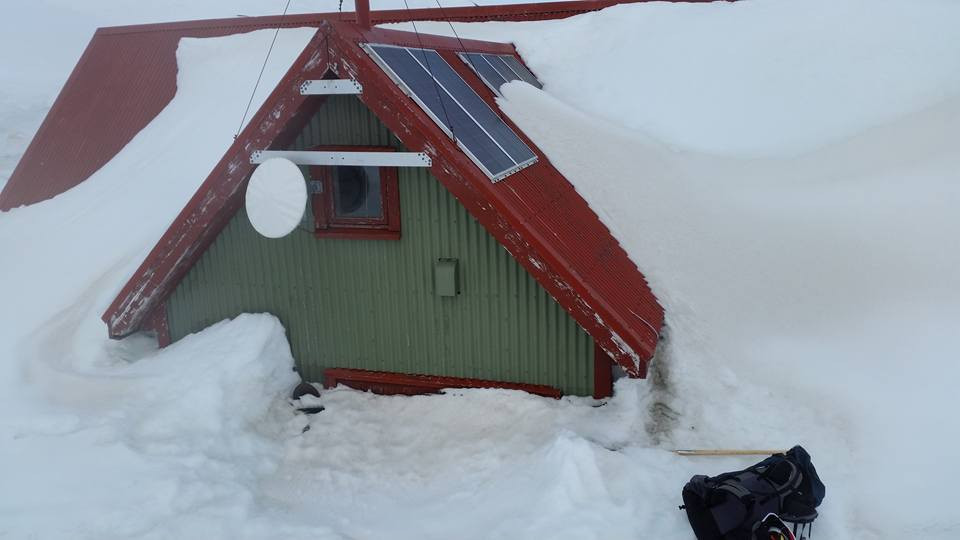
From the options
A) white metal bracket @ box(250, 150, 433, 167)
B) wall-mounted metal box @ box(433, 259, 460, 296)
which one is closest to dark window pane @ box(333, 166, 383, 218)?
white metal bracket @ box(250, 150, 433, 167)

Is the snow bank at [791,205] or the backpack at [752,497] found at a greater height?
the snow bank at [791,205]

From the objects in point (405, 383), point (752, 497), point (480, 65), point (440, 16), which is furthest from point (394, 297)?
point (440, 16)

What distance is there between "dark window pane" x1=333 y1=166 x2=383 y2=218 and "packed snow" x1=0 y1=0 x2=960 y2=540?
1.84 meters

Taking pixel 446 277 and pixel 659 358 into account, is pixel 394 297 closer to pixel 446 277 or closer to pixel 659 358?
pixel 446 277

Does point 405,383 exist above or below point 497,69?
below

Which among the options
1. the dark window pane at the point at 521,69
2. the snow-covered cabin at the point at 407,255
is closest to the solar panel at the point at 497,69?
the dark window pane at the point at 521,69

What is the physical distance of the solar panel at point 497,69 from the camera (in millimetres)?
10445

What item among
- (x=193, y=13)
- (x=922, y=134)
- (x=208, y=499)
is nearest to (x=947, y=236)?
(x=922, y=134)

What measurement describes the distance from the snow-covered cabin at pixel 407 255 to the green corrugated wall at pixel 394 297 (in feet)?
0.05

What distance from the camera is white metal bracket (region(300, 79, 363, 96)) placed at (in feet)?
25.0

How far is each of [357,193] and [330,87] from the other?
52.0 inches

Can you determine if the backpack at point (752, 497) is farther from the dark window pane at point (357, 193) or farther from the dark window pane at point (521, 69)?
the dark window pane at point (521, 69)

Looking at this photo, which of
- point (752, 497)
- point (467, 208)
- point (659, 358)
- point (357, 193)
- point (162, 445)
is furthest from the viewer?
point (357, 193)

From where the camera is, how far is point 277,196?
7883mm
